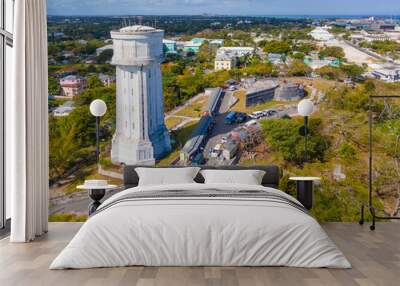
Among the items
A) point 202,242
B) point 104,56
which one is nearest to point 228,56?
point 104,56

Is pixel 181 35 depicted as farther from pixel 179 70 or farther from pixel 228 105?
pixel 228 105

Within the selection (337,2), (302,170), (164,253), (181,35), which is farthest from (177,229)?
(337,2)

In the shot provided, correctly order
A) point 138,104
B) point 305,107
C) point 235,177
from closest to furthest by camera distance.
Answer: point 235,177 < point 305,107 < point 138,104

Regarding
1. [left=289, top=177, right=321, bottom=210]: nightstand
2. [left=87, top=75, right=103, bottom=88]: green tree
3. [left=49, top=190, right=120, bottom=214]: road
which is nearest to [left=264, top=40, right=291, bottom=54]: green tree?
[left=289, top=177, right=321, bottom=210]: nightstand

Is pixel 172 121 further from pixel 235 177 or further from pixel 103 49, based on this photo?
pixel 235 177

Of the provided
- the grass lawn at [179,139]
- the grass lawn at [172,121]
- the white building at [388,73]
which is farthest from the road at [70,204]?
the white building at [388,73]
